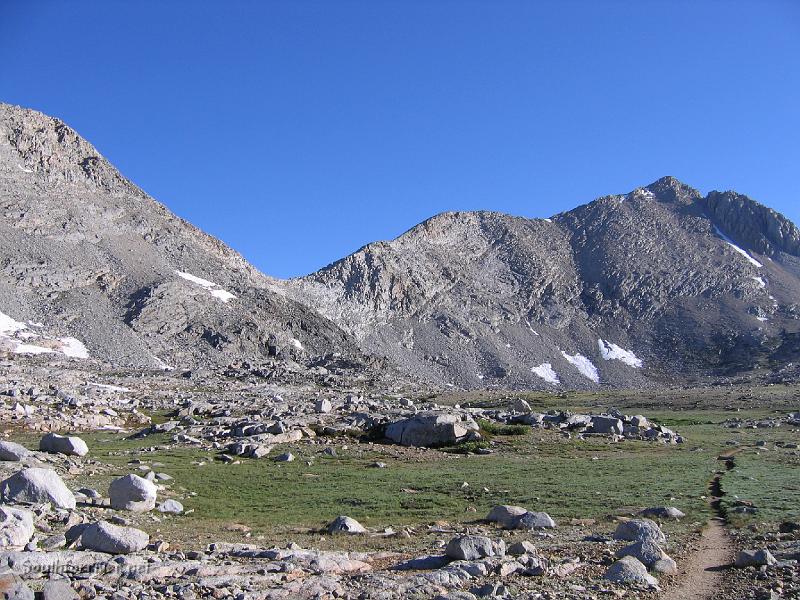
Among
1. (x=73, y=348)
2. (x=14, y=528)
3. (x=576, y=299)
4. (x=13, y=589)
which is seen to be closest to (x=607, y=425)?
(x=14, y=528)

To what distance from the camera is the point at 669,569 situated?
42.3 ft

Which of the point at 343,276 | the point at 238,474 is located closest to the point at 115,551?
the point at 238,474

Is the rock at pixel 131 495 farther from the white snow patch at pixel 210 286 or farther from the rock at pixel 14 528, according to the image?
the white snow patch at pixel 210 286

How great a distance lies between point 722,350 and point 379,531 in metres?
155

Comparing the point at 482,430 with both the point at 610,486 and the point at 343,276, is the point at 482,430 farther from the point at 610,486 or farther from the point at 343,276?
the point at 343,276

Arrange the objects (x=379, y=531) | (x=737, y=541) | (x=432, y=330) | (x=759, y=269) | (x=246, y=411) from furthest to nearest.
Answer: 1. (x=759, y=269)
2. (x=432, y=330)
3. (x=246, y=411)
4. (x=379, y=531)
5. (x=737, y=541)

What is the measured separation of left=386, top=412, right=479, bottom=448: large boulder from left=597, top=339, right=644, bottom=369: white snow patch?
117701mm

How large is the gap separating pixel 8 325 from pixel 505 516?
91945 millimetres

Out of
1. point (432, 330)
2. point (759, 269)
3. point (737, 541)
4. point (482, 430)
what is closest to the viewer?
point (737, 541)

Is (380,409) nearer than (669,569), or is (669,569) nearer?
(669,569)

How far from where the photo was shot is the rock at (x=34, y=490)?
50.6 ft

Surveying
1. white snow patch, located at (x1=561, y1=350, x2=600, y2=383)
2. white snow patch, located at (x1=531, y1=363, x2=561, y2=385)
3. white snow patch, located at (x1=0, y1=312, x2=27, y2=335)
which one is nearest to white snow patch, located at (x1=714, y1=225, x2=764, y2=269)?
white snow patch, located at (x1=561, y1=350, x2=600, y2=383)

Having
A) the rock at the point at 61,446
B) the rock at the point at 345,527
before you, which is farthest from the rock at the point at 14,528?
the rock at the point at 61,446

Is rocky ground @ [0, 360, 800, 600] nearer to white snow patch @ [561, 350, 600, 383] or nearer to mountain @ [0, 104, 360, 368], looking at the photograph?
mountain @ [0, 104, 360, 368]
